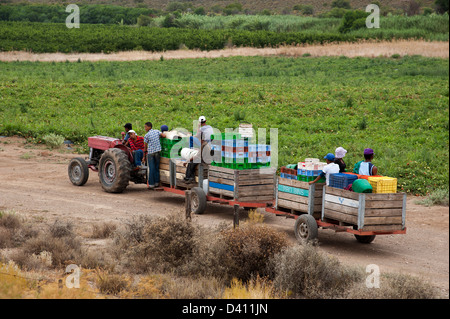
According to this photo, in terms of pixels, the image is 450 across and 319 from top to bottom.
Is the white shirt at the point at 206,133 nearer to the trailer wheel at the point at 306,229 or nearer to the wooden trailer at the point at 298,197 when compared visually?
the wooden trailer at the point at 298,197

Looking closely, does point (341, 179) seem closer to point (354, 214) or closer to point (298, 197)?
point (354, 214)

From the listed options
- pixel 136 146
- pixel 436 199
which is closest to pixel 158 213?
pixel 136 146

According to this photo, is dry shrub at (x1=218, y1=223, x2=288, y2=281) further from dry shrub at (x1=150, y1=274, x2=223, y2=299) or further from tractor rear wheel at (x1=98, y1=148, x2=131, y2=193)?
tractor rear wheel at (x1=98, y1=148, x2=131, y2=193)

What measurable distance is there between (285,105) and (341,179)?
1762 centimetres

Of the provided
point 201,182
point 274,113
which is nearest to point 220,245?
point 201,182

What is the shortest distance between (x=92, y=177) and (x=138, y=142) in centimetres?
347

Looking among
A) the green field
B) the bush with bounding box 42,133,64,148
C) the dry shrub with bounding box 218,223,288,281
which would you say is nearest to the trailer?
the dry shrub with bounding box 218,223,288,281

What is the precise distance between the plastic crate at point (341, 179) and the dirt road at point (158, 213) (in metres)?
1.30

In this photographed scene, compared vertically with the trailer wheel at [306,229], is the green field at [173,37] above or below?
above

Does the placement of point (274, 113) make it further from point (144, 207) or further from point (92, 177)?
point (144, 207)

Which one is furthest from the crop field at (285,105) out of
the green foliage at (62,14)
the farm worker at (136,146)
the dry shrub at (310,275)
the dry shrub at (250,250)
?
the green foliage at (62,14)

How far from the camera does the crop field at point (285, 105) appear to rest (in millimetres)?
21406

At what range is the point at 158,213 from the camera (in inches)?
603

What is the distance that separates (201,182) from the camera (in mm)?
15734
